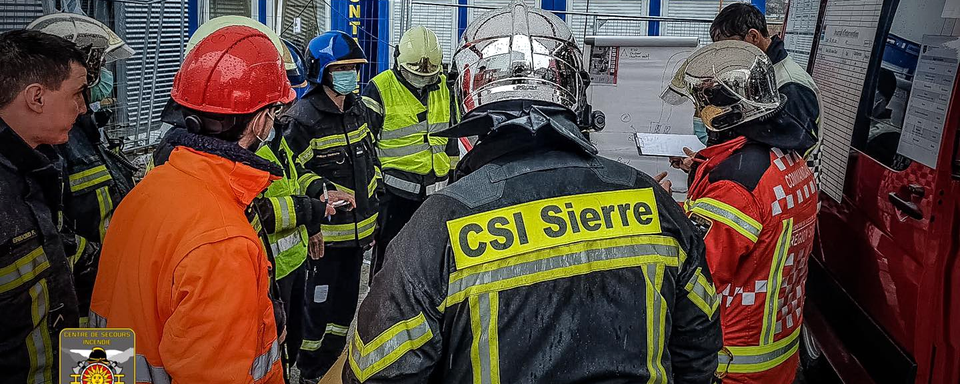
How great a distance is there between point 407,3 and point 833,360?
604 centimetres

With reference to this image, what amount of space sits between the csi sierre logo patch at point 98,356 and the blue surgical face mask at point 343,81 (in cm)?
228

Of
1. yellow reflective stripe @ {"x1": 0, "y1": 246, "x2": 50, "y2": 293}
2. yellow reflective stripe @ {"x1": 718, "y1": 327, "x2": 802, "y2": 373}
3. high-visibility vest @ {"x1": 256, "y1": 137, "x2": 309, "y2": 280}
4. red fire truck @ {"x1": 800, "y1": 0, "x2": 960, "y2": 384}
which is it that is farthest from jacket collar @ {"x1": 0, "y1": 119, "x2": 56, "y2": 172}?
red fire truck @ {"x1": 800, "y1": 0, "x2": 960, "y2": 384}

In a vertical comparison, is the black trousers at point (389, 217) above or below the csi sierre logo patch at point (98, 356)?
below

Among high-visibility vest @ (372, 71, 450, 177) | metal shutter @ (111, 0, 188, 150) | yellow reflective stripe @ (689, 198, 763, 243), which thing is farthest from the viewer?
metal shutter @ (111, 0, 188, 150)

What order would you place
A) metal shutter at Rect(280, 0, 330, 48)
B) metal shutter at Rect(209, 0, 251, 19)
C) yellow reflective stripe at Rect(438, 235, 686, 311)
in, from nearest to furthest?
yellow reflective stripe at Rect(438, 235, 686, 311)
metal shutter at Rect(209, 0, 251, 19)
metal shutter at Rect(280, 0, 330, 48)

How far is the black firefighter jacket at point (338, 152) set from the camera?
3.80 m

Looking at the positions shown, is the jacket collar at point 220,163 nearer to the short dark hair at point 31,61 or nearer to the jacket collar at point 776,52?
the short dark hair at point 31,61

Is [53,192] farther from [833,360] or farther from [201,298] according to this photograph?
[833,360]

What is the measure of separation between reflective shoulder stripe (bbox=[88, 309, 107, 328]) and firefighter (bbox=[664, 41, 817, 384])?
1.74 meters

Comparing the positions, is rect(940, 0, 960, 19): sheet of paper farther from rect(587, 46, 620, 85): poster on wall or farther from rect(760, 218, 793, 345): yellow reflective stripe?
rect(587, 46, 620, 85): poster on wall

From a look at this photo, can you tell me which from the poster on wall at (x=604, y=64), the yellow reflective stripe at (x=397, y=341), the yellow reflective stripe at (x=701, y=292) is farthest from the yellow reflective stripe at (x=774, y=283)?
the poster on wall at (x=604, y=64)

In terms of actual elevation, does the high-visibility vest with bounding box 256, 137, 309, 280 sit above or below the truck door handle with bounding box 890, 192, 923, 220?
below

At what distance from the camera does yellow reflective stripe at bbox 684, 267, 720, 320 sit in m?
1.66

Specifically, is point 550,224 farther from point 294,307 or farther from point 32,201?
point 294,307
